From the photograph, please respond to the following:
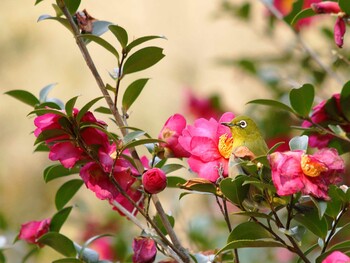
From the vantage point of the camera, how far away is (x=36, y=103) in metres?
1.12

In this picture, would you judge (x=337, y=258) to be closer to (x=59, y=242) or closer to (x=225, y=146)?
(x=225, y=146)

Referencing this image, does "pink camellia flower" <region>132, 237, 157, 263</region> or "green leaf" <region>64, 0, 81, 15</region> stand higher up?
"green leaf" <region>64, 0, 81, 15</region>

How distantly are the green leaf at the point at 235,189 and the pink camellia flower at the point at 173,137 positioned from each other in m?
0.17

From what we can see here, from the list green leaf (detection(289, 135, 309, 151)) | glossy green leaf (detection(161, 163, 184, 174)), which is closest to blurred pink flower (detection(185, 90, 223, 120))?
glossy green leaf (detection(161, 163, 184, 174))

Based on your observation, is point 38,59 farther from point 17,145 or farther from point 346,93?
point 346,93

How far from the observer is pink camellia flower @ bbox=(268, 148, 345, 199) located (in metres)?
0.83

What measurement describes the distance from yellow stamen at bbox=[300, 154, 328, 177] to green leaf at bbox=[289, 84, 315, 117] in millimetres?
239

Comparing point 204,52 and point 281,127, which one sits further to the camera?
Answer: point 204,52

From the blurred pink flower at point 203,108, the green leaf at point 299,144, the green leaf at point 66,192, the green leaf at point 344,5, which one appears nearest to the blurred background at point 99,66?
the blurred pink flower at point 203,108

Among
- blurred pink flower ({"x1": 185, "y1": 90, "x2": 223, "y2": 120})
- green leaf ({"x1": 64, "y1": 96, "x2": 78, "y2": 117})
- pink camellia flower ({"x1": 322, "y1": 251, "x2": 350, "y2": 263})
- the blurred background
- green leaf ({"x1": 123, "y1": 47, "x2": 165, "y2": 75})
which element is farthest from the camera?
the blurred background

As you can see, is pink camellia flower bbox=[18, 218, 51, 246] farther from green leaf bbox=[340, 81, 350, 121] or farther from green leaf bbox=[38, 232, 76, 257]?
green leaf bbox=[340, 81, 350, 121]

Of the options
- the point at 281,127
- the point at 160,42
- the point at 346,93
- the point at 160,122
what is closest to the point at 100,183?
the point at 346,93

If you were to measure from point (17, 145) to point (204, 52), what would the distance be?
A: 1.19m

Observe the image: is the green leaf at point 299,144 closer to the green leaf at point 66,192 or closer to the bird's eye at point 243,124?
the bird's eye at point 243,124
